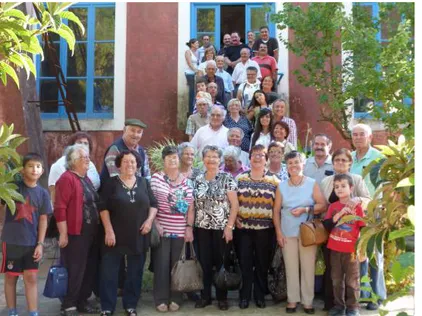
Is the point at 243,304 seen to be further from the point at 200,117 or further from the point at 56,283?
the point at 200,117

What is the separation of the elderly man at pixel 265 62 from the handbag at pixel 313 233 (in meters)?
5.09

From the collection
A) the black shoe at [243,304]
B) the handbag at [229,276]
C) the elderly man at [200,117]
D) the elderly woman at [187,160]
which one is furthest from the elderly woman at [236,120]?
the black shoe at [243,304]

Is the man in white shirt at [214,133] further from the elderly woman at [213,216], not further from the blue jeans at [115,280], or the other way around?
the blue jeans at [115,280]

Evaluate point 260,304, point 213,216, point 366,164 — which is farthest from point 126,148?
A: point 366,164

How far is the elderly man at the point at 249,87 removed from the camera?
31.8 feet

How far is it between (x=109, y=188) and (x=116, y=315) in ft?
3.87

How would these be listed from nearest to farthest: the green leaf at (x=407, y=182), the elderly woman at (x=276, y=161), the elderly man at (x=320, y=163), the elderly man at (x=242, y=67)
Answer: the green leaf at (x=407, y=182) → the elderly woman at (x=276, y=161) → the elderly man at (x=320, y=163) → the elderly man at (x=242, y=67)

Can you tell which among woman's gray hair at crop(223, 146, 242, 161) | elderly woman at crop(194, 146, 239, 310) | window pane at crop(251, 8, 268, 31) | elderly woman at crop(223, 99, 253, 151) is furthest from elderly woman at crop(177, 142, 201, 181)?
window pane at crop(251, 8, 268, 31)

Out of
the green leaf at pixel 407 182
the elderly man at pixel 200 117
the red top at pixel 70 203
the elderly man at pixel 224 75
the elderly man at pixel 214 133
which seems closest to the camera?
the green leaf at pixel 407 182

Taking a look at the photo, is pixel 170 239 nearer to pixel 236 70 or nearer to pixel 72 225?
pixel 72 225

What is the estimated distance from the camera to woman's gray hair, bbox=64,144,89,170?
19.8 ft

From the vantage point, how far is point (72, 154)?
6055 mm

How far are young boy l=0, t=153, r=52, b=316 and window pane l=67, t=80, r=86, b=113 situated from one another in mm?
6050
